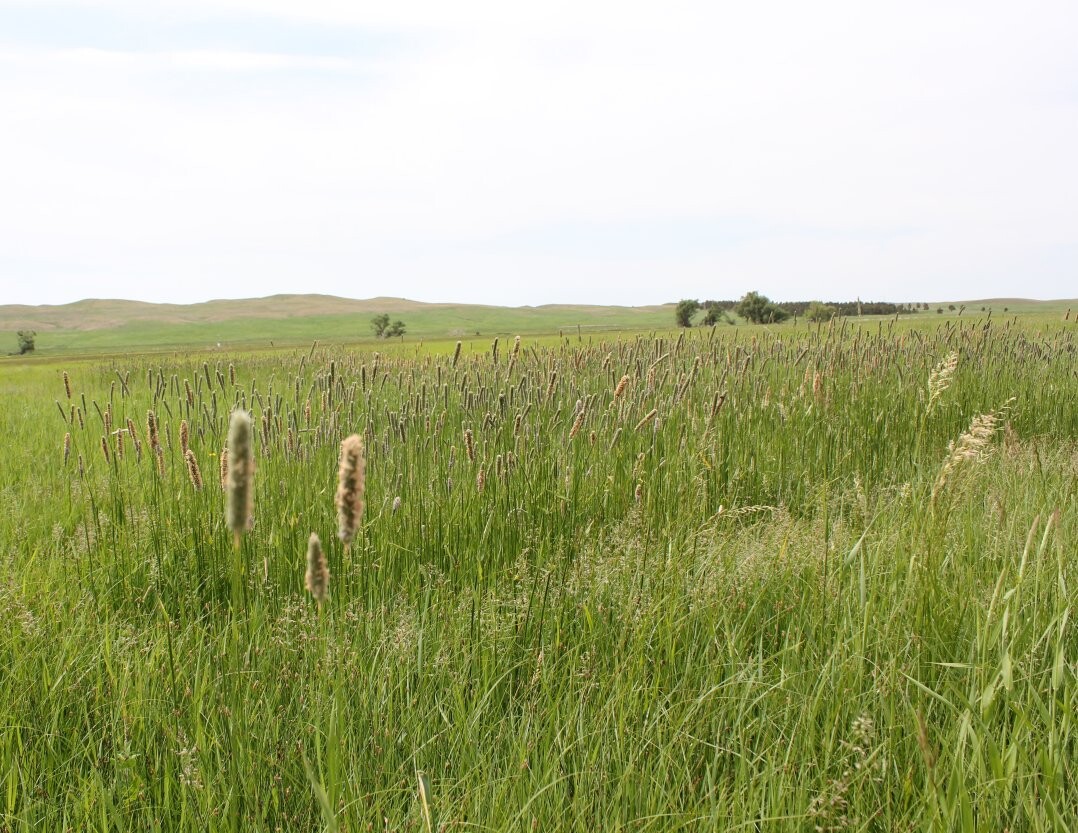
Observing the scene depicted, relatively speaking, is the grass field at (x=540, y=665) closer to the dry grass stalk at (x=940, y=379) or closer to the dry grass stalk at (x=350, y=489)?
the dry grass stalk at (x=940, y=379)

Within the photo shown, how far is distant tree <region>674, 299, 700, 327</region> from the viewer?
75625 millimetres

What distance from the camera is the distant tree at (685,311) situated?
75.6m

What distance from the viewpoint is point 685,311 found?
76.7 metres

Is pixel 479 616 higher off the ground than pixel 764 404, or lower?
lower

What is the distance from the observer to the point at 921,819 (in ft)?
5.48

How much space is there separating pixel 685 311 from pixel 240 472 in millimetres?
77960

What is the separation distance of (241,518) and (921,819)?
1594mm

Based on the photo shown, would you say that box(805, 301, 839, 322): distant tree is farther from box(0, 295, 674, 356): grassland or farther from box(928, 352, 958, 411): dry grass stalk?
box(0, 295, 674, 356): grassland

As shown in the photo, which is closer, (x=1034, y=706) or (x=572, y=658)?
(x=1034, y=706)

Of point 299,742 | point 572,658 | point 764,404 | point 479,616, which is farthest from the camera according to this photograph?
point 764,404

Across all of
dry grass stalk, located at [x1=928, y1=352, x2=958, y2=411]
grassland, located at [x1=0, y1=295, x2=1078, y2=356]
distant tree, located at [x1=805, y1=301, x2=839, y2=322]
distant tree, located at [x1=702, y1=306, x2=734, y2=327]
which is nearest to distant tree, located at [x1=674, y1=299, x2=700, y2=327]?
grassland, located at [x1=0, y1=295, x2=1078, y2=356]

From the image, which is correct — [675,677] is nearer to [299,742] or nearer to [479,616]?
[479,616]

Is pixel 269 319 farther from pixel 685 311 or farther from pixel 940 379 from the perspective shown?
pixel 940 379

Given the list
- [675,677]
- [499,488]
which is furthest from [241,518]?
[499,488]
